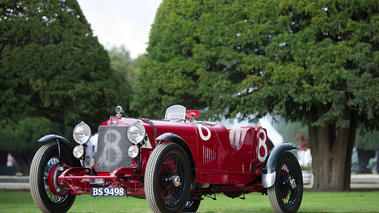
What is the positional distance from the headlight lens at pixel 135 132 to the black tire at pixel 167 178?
0.35 metres

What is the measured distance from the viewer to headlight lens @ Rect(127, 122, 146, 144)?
7938mm

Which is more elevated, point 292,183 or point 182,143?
point 182,143

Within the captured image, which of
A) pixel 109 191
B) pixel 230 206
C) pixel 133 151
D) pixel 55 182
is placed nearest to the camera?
pixel 109 191

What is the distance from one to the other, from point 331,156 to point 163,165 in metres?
15.5

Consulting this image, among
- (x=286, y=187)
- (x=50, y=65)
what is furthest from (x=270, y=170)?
(x=50, y=65)

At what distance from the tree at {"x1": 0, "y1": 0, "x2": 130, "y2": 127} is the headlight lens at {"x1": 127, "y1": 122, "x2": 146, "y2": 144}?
14.3m

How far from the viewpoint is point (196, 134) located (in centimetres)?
889

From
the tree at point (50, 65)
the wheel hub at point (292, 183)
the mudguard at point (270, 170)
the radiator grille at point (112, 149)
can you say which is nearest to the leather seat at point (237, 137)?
the mudguard at point (270, 170)

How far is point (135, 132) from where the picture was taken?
26.2ft

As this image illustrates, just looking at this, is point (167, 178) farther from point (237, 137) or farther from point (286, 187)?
point (286, 187)

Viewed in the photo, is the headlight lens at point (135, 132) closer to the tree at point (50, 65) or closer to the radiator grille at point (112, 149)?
the radiator grille at point (112, 149)

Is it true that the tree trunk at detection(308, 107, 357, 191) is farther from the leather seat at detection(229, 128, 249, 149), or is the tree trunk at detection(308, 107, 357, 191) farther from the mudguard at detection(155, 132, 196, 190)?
the mudguard at detection(155, 132, 196, 190)

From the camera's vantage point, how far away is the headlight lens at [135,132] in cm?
794

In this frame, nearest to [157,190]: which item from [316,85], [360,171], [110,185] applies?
[110,185]
